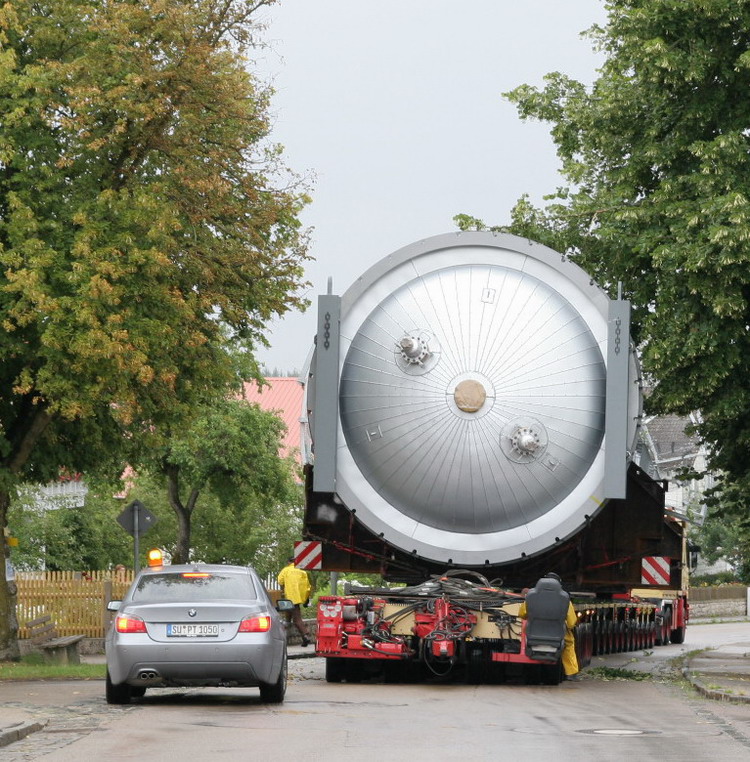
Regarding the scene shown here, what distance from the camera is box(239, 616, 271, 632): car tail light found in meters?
15.6

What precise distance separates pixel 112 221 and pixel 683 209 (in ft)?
25.7

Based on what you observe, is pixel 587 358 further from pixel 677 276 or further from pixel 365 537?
pixel 677 276

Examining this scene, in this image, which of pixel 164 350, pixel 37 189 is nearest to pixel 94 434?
pixel 164 350

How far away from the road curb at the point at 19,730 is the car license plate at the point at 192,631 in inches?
74.4

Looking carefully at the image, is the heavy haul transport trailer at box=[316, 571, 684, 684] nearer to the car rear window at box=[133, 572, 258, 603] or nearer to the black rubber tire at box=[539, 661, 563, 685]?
the black rubber tire at box=[539, 661, 563, 685]

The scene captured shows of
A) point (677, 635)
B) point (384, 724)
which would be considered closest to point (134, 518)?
point (384, 724)

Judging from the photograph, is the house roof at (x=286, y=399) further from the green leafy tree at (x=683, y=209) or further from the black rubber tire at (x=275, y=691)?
the black rubber tire at (x=275, y=691)

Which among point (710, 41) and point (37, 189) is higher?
point (710, 41)

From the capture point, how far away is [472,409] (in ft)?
59.5

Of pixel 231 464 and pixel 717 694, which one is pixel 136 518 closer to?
pixel 717 694

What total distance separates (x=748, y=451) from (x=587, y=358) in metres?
8.79

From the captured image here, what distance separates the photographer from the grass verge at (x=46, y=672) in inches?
796

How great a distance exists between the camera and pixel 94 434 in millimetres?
23953

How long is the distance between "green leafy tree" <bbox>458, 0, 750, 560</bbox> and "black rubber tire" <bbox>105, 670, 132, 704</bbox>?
9984 millimetres
